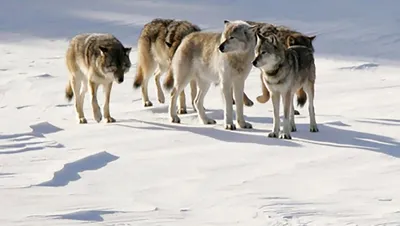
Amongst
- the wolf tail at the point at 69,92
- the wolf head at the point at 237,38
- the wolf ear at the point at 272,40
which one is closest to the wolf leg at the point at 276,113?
the wolf ear at the point at 272,40

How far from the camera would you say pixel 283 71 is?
408 inches

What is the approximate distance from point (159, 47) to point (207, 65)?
168cm

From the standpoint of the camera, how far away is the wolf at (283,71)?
1031 centimetres

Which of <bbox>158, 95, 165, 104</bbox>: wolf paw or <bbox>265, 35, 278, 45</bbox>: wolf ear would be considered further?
<bbox>158, 95, 165, 104</bbox>: wolf paw

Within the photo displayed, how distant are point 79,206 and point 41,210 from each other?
1.03ft

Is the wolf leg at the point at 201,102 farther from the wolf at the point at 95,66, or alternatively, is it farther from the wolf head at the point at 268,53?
the wolf head at the point at 268,53

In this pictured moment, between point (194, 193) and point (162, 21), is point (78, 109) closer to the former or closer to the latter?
point (162, 21)

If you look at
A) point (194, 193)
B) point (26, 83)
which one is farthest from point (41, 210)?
point (26, 83)

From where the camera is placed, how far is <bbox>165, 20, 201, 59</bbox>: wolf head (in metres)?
12.8

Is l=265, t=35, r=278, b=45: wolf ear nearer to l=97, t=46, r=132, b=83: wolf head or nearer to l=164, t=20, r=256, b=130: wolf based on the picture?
l=164, t=20, r=256, b=130: wolf

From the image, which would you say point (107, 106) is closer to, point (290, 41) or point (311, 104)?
point (290, 41)

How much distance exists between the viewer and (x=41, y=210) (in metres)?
7.52

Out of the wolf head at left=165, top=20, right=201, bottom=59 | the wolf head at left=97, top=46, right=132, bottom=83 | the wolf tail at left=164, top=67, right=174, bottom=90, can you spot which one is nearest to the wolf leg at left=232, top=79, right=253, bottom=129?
the wolf tail at left=164, top=67, right=174, bottom=90

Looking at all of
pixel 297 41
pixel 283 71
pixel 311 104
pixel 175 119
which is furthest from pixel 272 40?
pixel 175 119
